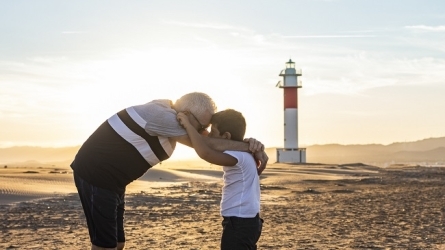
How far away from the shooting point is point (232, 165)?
5.48 meters

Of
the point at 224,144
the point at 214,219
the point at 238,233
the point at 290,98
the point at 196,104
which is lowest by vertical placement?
the point at 214,219

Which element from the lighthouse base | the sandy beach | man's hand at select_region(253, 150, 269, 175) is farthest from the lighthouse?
man's hand at select_region(253, 150, 269, 175)

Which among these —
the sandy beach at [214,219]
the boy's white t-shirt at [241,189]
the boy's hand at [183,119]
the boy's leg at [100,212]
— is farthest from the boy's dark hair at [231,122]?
the sandy beach at [214,219]

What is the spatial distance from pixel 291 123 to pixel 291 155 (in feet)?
7.90

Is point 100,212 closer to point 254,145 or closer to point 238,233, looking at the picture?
point 238,233

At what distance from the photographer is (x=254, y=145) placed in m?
5.59

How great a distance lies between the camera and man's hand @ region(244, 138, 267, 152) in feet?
18.2

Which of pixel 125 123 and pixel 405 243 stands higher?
pixel 125 123

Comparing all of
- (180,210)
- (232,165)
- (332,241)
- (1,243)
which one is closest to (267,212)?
(180,210)

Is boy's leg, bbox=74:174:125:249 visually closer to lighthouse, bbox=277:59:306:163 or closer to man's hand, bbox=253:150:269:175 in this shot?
man's hand, bbox=253:150:269:175

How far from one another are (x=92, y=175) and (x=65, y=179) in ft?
54.7

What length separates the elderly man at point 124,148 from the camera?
17.4 feet

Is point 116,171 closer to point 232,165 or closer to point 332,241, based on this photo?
point 232,165

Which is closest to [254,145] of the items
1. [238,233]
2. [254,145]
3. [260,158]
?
[254,145]
